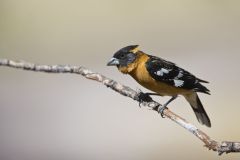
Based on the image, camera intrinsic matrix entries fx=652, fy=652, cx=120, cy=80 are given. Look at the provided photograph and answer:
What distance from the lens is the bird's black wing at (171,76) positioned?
5.35 meters

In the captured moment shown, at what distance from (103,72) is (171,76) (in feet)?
26.3

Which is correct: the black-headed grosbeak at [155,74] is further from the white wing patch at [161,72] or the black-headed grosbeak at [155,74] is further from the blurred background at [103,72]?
the blurred background at [103,72]

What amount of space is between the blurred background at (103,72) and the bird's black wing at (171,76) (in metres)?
3.98

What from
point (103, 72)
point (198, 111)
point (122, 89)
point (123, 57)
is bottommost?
point (122, 89)

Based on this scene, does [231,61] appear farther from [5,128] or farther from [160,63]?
[160,63]

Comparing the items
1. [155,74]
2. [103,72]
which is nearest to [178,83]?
[155,74]

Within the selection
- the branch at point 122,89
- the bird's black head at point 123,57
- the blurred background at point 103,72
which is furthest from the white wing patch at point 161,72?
the blurred background at point 103,72

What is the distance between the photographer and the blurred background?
1054 centimetres

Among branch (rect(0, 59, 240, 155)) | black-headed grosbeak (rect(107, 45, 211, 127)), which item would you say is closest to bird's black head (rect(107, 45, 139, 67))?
black-headed grosbeak (rect(107, 45, 211, 127))

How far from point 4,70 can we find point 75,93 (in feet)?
8.37

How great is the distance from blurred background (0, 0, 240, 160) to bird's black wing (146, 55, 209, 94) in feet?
13.1

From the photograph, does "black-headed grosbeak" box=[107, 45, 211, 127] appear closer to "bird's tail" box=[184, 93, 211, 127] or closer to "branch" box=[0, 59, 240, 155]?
"bird's tail" box=[184, 93, 211, 127]

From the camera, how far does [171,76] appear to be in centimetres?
543

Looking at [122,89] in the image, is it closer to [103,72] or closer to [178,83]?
[178,83]
